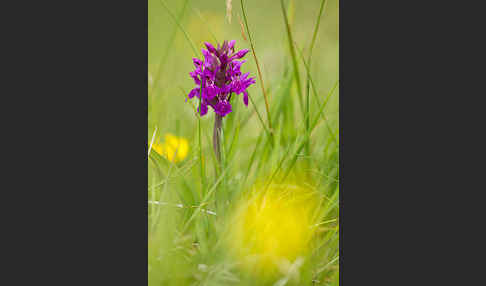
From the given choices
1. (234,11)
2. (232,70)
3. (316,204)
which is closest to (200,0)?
(234,11)

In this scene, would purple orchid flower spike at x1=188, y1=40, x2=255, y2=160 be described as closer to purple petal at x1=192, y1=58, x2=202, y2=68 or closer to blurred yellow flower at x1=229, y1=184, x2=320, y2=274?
purple petal at x1=192, y1=58, x2=202, y2=68

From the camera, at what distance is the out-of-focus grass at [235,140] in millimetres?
2348

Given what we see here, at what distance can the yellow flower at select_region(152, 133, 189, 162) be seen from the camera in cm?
253

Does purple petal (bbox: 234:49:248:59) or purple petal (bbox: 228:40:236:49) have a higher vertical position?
purple petal (bbox: 228:40:236:49)

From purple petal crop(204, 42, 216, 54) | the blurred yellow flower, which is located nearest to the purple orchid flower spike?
purple petal crop(204, 42, 216, 54)

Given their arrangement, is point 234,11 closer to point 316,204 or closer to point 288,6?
point 288,6

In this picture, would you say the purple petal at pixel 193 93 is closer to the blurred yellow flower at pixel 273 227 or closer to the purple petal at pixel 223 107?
the purple petal at pixel 223 107

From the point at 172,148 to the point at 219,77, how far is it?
41 centimetres

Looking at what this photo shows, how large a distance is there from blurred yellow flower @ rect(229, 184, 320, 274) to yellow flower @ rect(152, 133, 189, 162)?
39 cm

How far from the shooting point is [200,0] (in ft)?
8.48

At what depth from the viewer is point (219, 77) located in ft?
8.03

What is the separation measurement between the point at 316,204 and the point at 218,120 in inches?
22.4

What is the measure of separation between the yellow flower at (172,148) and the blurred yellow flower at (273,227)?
1.27ft

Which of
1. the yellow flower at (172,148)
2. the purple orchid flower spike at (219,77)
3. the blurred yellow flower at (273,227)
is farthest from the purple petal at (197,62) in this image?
the blurred yellow flower at (273,227)
